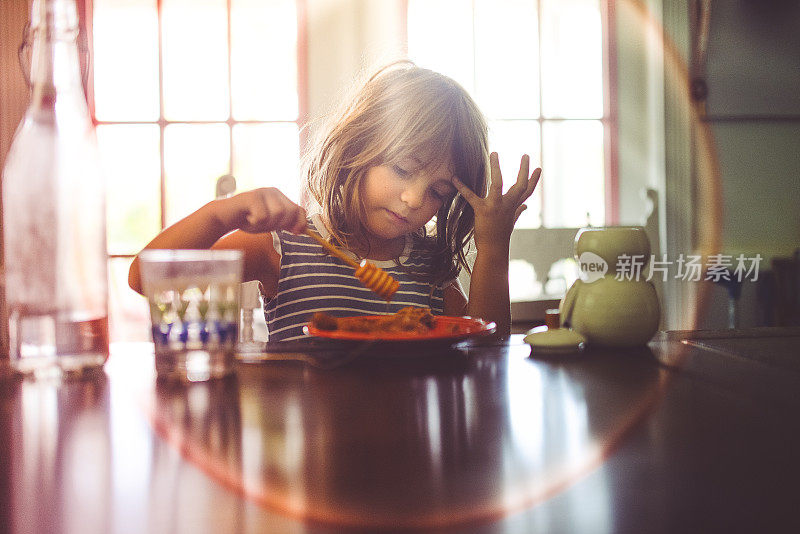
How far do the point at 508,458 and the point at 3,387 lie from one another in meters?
0.47

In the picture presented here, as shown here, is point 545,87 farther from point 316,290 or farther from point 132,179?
point 316,290

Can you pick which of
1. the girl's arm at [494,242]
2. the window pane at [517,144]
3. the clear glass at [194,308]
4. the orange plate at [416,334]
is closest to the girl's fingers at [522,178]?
the girl's arm at [494,242]

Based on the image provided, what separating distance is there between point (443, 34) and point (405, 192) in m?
2.11

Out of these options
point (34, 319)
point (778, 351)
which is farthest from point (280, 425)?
point (778, 351)

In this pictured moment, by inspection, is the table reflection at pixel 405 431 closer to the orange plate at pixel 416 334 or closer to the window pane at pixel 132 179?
the orange plate at pixel 416 334

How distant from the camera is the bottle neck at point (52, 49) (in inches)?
23.5

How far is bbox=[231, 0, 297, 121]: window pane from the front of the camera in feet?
9.64

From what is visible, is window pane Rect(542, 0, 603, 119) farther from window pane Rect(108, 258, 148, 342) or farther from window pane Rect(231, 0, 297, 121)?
window pane Rect(108, 258, 148, 342)

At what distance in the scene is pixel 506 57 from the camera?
312cm

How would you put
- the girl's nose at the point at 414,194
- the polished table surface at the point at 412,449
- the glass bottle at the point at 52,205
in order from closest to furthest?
the polished table surface at the point at 412,449, the glass bottle at the point at 52,205, the girl's nose at the point at 414,194

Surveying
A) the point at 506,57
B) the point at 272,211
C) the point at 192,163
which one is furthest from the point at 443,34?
the point at 272,211

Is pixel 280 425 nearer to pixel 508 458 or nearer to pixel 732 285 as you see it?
pixel 508 458

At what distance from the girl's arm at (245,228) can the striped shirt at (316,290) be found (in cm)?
3

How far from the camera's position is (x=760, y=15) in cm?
307
